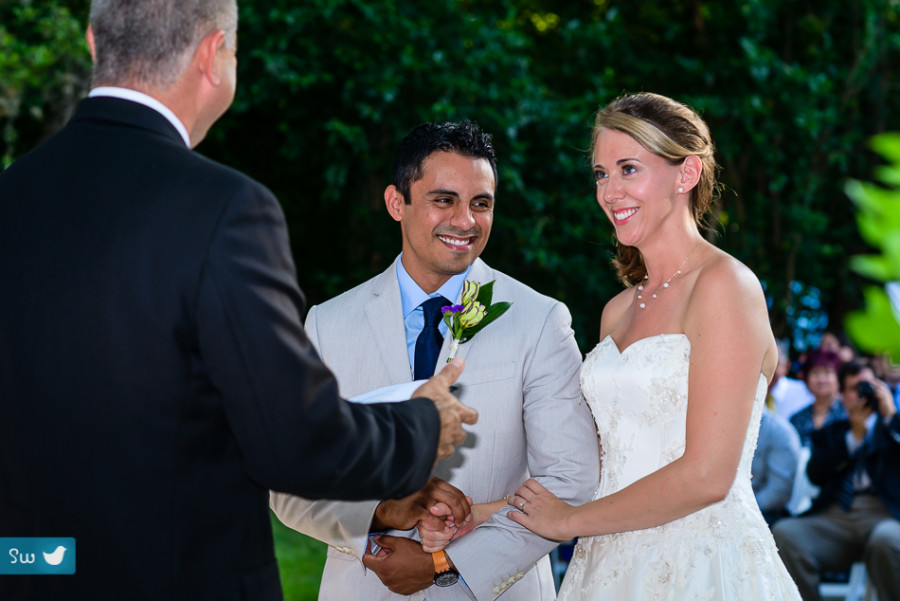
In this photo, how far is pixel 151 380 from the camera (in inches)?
67.1

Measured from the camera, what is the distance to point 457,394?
10.4 feet

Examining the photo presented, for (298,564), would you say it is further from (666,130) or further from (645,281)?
(666,130)

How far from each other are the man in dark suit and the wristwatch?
1195mm

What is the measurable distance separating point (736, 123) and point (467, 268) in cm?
840

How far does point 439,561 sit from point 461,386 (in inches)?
23.0

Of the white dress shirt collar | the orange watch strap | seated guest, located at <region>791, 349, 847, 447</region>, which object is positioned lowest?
Result: the orange watch strap

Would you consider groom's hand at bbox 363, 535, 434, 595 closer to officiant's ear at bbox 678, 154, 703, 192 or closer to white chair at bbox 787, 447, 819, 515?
officiant's ear at bbox 678, 154, 703, 192

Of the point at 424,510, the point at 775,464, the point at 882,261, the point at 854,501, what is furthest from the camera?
the point at 775,464

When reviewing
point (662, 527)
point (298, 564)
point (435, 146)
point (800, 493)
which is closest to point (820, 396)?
point (800, 493)

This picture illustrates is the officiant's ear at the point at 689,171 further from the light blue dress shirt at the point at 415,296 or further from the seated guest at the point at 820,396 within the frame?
the seated guest at the point at 820,396

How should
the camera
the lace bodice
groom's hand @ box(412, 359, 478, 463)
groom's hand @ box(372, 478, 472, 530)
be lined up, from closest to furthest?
groom's hand @ box(412, 359, 478, 463)
groom's hand @ box(372, 478, 472, 530)
the lace bodice
the camera

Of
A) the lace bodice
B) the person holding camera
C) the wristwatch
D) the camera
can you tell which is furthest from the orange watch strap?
the camera

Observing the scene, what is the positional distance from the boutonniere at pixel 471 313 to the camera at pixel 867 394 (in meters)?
4.85

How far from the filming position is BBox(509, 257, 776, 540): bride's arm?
2.71 meters
